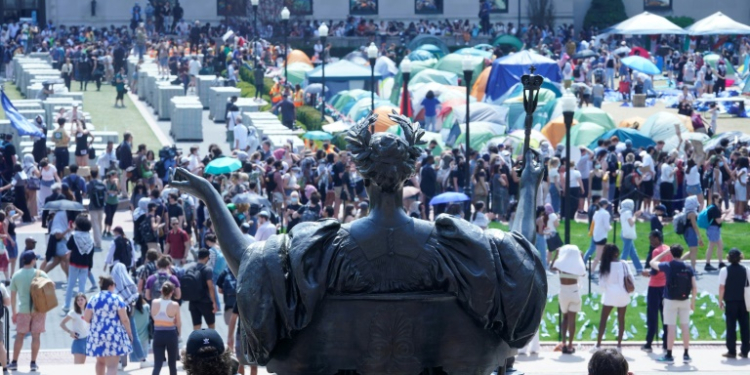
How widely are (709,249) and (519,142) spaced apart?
30.1ft

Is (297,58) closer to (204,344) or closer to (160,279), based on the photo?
(160,279)

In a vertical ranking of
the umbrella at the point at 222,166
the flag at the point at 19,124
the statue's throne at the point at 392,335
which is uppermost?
the statue's throne at the point at 392,335

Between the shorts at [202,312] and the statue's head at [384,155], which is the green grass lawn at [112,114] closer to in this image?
the shorts at [202,312]

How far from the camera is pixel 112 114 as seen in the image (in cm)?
4341

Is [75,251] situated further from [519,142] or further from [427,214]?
[519,142]

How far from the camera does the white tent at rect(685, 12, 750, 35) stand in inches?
2298

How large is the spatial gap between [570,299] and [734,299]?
5.55 feet

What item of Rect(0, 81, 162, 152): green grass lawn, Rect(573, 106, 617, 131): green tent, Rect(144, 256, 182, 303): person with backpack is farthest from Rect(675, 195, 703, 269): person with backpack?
Rect(0, 81, 162, 152): green grass lawn

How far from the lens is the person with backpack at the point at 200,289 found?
14922mm

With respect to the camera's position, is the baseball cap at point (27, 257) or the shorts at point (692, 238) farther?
the shorts at point (692, 238)

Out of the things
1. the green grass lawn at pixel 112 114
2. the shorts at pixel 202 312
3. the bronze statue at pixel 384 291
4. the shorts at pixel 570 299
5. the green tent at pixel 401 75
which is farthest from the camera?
the green tent at pixel 401 75

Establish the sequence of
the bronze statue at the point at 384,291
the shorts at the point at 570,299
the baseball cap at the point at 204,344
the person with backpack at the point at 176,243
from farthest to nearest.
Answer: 1. the person with backpack at the point at 176,243
2. the shorts at the point at 570,299
3. the baseball cap at the point at 204,344
4. the bronze statue at the point at 384,291

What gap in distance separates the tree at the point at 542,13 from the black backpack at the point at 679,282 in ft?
188

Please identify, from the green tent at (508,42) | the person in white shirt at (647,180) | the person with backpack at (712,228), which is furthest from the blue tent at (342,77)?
the person with backpack at (712,228)
